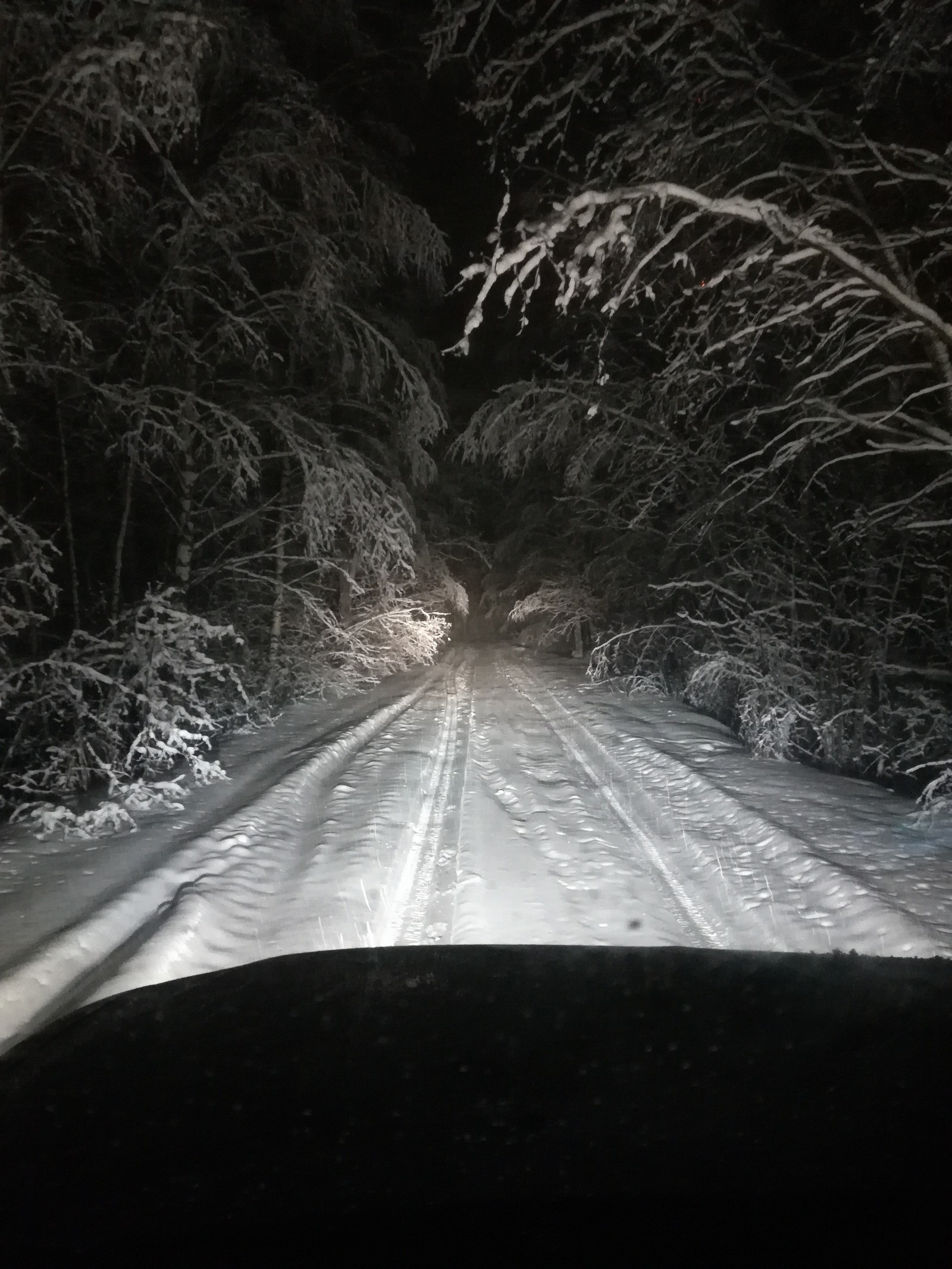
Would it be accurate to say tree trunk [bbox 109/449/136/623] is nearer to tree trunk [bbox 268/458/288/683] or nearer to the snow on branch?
tree trunk [bbox 268/458/288/683]

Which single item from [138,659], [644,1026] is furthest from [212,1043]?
[138,659]

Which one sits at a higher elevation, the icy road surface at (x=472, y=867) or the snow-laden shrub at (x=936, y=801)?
the snow-laden shrub at (x=936, y=801)

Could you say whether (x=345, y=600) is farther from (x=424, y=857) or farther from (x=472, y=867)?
(x=472, y=867)

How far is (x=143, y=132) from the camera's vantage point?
6617 millimetres

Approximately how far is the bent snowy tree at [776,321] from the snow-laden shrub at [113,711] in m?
5.05

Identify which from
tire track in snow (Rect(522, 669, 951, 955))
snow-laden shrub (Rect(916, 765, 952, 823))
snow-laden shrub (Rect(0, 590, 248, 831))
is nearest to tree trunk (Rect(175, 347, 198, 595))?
snow-laden shrub (Rect(0, 590, 248, 831))

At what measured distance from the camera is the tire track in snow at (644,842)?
211 inches

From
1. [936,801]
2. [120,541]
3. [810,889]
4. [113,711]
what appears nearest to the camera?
[810,889]

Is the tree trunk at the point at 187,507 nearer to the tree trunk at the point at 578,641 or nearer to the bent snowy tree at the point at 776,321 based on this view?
the bent snowy tree at the point at 776,321

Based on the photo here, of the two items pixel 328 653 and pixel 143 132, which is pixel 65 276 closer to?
pixel 143 132

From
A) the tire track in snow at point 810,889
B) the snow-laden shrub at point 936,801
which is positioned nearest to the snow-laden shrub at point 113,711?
the tire track in snow at point 810,889

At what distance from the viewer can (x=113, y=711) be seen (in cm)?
889

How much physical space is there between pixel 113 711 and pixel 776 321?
22.9 ft

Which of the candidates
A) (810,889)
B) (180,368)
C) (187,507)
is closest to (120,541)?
(187,507)
